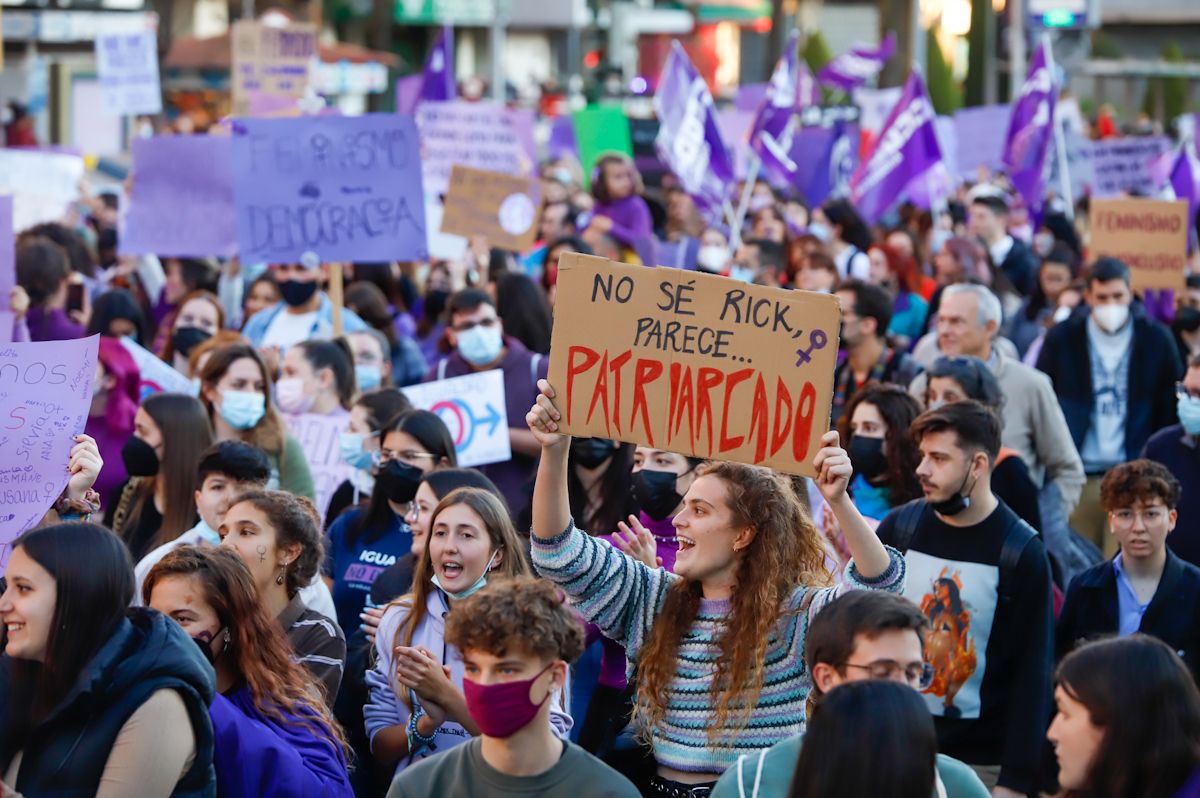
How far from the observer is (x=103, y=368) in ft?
26.0

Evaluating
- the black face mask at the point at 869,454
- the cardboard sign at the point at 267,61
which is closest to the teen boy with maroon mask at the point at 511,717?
the black face mask at the point at 869,454

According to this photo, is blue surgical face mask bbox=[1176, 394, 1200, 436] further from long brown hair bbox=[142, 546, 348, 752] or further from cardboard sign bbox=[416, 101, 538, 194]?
cardboard sign bbox=[416, 101, 538, 194]

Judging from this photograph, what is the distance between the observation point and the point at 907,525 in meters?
5.72

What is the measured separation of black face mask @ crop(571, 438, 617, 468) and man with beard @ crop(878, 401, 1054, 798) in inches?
52.0

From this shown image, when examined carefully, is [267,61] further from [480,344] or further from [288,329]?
[480,344]

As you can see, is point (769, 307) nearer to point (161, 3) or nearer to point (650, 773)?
point (650, 773)

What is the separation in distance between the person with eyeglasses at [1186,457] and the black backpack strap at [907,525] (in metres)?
1.66

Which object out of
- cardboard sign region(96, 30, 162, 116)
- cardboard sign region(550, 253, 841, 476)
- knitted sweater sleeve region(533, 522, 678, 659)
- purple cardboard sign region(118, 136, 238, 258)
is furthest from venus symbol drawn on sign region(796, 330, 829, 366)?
cardboard sign region(96, 30, 162, 116)

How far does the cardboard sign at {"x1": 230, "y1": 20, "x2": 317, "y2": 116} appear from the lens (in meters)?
14.2

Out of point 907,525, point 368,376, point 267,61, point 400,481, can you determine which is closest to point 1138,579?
point 907,525

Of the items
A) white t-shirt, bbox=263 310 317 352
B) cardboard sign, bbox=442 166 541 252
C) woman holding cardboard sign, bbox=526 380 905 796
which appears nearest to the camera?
woman holding cardboard sign, bbox=526 380 905 796

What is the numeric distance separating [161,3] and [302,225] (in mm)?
35047

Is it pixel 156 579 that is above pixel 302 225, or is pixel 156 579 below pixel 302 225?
below

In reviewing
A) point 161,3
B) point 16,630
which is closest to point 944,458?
point 16,630
